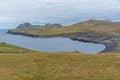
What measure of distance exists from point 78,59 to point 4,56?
13.3 m

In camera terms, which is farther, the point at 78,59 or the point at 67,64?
the point at 78,59

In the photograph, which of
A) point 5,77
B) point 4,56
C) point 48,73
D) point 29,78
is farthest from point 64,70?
point 4,56

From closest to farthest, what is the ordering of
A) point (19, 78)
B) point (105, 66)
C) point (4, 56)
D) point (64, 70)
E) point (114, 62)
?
point (19, 78)
point (64, 70)
point (105, 66)
point (114, 62)
point (4, 56)

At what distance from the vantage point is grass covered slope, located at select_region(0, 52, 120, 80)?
38.3m

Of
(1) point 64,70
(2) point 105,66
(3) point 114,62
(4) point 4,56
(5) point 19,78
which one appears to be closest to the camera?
(5) point 19,78

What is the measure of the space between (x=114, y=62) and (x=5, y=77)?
19.1 meters

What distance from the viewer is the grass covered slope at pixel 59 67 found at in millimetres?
38344

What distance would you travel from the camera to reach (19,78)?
37312 millimetres

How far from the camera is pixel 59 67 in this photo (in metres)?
42.7

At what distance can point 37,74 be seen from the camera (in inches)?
1539

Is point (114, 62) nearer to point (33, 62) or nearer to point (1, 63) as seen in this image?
point (33, 62)

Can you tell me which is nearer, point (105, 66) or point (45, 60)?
point (105, 66)

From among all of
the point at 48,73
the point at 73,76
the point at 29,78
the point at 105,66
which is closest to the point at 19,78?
the point at 29,78

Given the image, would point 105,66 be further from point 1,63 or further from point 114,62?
point 1,63
